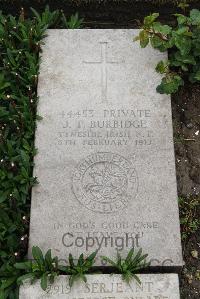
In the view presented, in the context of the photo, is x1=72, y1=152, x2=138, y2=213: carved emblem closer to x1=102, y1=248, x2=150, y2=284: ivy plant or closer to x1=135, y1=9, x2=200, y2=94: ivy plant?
x1=102, y1=248, x2=150, y2=284: ivy plant

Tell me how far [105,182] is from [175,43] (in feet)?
4.51

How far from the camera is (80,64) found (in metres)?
4.58

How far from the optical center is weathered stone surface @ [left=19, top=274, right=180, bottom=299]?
3.59 metres

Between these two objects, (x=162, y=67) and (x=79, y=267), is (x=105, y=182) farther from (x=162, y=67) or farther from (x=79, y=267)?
(x=162, y=67)

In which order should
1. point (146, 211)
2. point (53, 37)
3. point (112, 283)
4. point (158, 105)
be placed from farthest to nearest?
point (53, 37) < point (158, 105) < point (146, 211) < point (112, 283)

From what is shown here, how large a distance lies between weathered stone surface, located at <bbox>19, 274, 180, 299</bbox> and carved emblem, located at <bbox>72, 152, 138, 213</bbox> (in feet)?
1.95

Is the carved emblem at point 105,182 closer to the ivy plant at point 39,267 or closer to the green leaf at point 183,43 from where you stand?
the ivy plant at point 39,267

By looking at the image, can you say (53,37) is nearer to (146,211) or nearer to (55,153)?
(55,153)

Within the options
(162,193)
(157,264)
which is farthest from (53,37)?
(157,264)

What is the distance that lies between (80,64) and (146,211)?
151cm

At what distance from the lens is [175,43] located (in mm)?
4363

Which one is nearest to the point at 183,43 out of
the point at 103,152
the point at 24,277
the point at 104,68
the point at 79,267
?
the point at 104,68

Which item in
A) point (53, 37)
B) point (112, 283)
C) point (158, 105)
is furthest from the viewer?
point (53, 37)

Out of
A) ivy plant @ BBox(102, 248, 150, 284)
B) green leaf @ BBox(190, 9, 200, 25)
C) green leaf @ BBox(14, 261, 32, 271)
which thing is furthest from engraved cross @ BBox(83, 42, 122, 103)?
green leaf @ BBox(14, 261, 32, 271)
